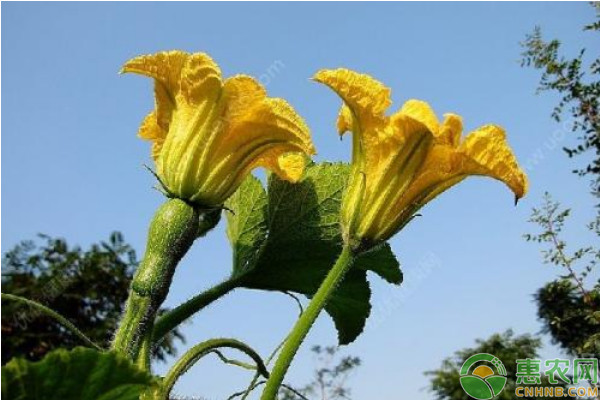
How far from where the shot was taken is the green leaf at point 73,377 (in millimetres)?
616

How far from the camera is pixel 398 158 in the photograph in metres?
0.92

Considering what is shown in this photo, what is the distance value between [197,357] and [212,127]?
0.97ft

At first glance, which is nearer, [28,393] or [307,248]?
[28,393]

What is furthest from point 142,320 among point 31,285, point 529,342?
point 529,342

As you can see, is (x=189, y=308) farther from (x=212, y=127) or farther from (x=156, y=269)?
(x=212, y=127)

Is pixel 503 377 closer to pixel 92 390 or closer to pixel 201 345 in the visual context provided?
pixel 201 345

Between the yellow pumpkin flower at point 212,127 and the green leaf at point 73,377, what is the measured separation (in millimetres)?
309

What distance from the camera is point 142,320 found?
846 millimetres

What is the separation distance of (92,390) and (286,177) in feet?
1.52

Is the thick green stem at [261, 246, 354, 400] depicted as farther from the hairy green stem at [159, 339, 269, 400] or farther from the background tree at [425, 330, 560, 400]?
the background tree at [425, 330, 560, 400]

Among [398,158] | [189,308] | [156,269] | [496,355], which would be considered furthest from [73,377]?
[496,355]

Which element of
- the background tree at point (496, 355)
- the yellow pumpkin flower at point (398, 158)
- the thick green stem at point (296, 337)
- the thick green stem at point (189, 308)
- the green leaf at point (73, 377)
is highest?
the background tree at point (496, 355)

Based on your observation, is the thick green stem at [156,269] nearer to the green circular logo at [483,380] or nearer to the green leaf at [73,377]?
the green leaf at [73,377]

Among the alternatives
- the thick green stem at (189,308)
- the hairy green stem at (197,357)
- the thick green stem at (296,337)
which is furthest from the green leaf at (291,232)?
the thick green stem at (296,337)
